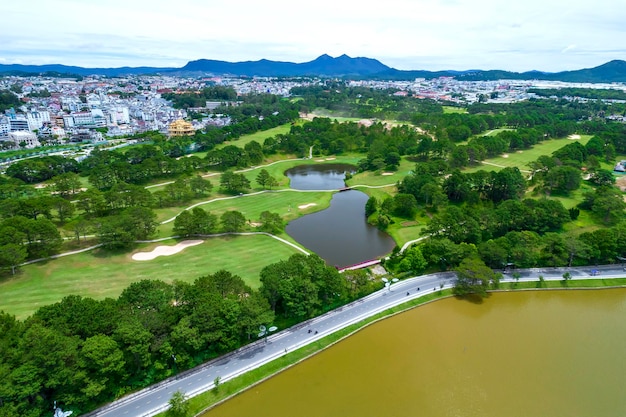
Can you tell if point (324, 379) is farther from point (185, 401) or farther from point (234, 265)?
point (234, 265)

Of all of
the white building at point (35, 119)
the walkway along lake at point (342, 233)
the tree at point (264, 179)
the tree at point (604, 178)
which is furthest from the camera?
the white building at point (35, 119)

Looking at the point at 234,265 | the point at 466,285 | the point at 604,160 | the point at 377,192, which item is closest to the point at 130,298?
the point at 234,265

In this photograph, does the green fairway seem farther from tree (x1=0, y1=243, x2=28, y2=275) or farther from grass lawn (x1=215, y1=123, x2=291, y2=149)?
grass lawn (x1=215, y1=123, x2=291, y2=149)

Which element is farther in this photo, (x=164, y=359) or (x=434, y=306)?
(x=434, y=306)

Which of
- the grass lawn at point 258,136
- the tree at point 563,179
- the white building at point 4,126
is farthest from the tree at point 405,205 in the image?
the white building at point 4,126

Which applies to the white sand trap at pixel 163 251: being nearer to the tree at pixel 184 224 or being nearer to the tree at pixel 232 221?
the tree at pixel 184 224

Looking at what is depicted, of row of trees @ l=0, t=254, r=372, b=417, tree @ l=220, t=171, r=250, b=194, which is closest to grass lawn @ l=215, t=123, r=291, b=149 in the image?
tree @ l=220, t=171, r=250, b=194
